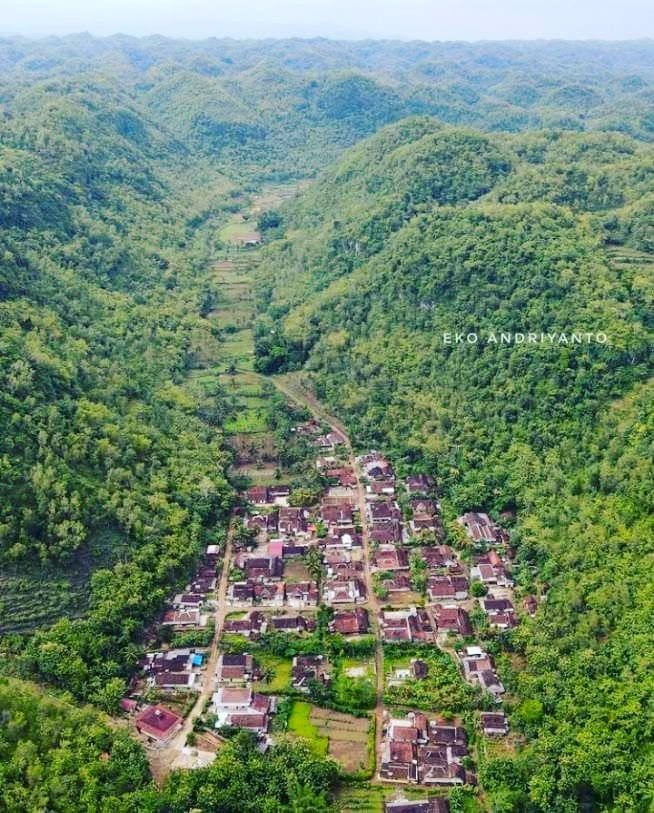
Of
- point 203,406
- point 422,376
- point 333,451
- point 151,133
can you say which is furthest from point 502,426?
point 151,133

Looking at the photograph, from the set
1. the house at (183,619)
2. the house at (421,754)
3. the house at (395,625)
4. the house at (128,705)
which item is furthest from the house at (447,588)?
the house at (128,705)

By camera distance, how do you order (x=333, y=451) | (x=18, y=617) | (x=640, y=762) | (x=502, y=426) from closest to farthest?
(x=640, y=762) < (x=18, y=617) < (x=502, y=426) < (x=333, y=451)

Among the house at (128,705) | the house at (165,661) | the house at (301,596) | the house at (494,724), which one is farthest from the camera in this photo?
the house at (301,596)

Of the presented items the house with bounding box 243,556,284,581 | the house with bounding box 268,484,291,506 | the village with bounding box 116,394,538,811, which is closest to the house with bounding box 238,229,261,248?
the house with bounding box 268,484,291,506

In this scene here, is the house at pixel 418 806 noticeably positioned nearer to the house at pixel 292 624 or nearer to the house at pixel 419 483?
the house at pixel 292 624

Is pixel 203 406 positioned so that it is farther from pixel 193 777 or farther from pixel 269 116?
pixel 269 116

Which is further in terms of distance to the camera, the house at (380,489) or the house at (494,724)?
the house at (380,489)

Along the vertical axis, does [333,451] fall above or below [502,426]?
below
